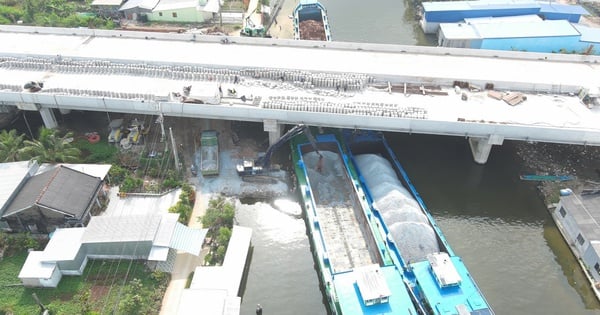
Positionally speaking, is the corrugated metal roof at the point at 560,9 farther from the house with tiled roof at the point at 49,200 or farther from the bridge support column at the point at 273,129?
the house with tiled roof at the point at 49,200

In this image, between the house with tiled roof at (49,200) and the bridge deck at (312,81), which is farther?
the bridge deck at (312,81)

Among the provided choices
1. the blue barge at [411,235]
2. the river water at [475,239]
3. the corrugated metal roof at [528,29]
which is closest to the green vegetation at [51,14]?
the river water at [475,239]

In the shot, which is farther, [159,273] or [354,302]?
[159,273]

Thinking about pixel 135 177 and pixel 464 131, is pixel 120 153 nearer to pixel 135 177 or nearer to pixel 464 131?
pixel 135 177

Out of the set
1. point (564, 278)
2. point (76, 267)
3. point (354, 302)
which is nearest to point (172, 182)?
point (76, 267)

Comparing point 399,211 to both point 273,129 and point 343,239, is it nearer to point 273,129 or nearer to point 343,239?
point 343,239

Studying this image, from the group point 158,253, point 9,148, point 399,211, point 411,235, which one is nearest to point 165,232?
point 158,253
